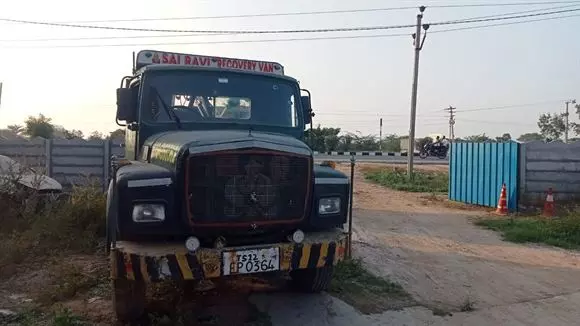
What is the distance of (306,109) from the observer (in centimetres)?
657

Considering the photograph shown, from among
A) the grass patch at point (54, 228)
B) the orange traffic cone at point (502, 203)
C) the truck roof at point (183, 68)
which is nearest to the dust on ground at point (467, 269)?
the orange traffic cone at point (502, 203)

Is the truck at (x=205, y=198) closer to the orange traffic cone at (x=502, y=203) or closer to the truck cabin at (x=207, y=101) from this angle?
the truck cabin at (x=207, y=101)

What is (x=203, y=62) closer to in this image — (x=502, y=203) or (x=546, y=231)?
(x=546, y=231)

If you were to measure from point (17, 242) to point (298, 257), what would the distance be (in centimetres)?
491

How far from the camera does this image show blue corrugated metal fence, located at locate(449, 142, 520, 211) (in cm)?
1357

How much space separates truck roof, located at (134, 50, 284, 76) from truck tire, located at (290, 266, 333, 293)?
227cm

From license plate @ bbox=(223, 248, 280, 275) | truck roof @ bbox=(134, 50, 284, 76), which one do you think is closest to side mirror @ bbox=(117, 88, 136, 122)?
truck roof @ bbox=(134, 50, 284, 76)

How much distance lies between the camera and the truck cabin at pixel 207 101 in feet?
19.0

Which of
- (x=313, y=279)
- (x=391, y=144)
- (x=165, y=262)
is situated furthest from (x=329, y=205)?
(x=391, y=144)

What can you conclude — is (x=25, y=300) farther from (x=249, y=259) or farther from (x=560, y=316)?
(x=560, y=316)

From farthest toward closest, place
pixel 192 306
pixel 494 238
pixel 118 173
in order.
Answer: pixel 494 238 < pixel 192 306 < pixel 118 173

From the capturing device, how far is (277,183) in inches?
190

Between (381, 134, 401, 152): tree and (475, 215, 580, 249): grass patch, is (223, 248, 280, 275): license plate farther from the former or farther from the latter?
(381, 134, 401, 152): tree

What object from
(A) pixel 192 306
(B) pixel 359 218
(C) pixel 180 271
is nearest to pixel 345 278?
(A) pixel 192 306
